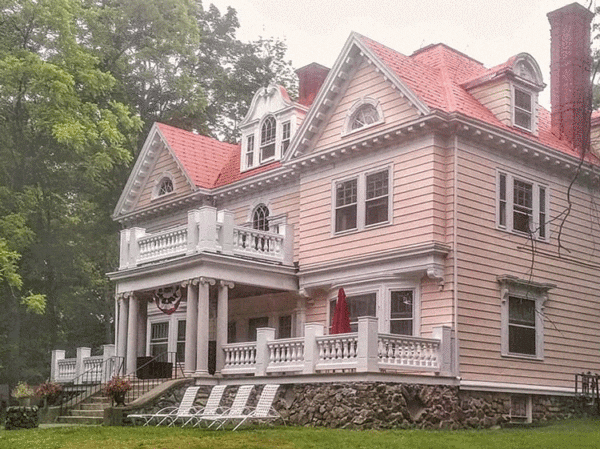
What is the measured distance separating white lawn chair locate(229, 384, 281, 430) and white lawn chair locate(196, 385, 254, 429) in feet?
0.53

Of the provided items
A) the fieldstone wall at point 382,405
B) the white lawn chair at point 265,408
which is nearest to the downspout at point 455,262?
the fieldstone wall at point 382,405

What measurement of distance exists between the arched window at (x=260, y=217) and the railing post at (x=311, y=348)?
772 cm

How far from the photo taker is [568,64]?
2719 cm

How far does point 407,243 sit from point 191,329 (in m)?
6.38

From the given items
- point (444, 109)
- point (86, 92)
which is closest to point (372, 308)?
point (444, 109)

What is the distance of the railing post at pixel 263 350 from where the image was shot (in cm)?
2341

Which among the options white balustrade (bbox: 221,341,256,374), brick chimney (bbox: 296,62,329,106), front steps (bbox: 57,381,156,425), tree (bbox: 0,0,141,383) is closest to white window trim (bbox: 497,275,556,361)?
white balustrade (bbox: 221,341,256,374)

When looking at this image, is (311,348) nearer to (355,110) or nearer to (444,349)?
(444,349)

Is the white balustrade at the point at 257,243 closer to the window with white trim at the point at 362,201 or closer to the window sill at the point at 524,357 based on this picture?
the window with white trim at the point at 362,201

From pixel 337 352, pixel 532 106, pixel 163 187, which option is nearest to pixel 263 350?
pixel 337 352

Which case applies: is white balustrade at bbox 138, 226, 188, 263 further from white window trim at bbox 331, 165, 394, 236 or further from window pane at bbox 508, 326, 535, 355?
window pane at bbox 508, 326, 535, 355

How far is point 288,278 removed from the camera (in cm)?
2664

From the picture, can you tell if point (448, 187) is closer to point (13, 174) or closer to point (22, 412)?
point (22, 412)

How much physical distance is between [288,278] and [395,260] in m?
4.19
